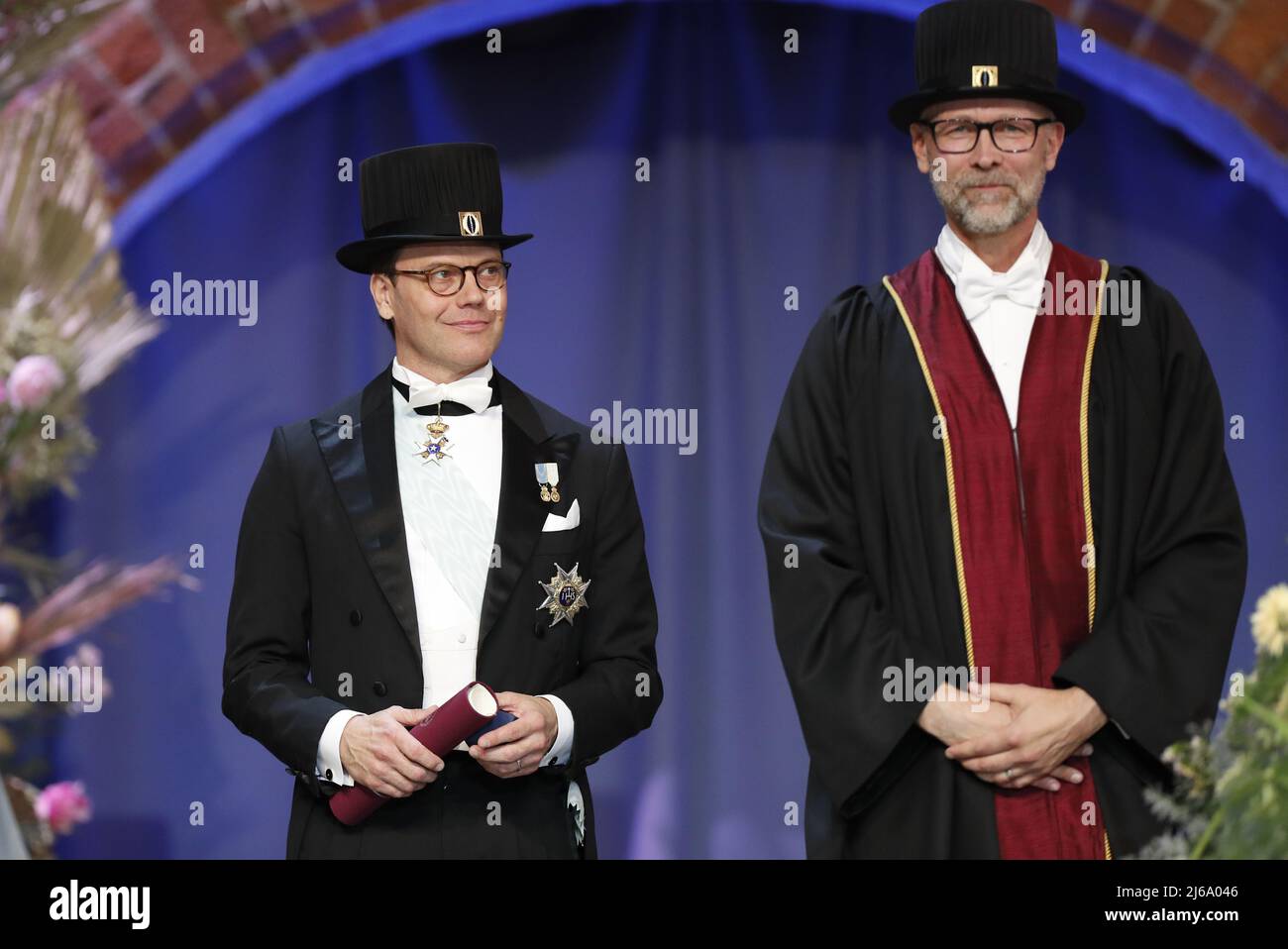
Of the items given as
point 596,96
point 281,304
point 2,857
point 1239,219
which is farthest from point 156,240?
point 1239,219

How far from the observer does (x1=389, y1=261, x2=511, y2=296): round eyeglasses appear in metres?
3.69

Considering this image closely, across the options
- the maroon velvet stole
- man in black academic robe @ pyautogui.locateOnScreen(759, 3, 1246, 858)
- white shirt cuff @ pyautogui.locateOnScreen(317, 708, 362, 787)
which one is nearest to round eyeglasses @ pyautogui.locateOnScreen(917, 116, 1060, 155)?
man in black academic robe @ pyautogui.locateOnScreen(759, 3, 1246, 858)

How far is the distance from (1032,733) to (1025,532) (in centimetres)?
37

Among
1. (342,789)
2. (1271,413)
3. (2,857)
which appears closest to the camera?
(342,789)

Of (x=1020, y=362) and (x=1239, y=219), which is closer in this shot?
(x=1020, y=362)

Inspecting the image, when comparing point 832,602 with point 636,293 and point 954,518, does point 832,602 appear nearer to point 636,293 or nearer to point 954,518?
point 954,518

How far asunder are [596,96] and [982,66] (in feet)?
3.82

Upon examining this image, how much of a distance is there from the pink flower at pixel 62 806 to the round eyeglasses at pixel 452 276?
1500 millimetres

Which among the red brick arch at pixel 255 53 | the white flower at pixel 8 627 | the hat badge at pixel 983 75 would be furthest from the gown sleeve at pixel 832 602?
the white flower at pixel 8 627

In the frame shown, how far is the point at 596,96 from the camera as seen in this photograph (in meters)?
4.55

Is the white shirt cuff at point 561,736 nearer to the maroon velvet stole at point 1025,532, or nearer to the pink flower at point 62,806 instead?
the maroon velvet stole at point 1025,532

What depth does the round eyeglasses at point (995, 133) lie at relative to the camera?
3654mm

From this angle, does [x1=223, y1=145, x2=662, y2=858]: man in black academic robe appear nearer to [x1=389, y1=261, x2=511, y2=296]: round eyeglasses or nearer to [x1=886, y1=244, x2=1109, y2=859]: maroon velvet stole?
[x1=389, y1=261, x2=511, y2=296]: round eyeglasses
